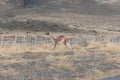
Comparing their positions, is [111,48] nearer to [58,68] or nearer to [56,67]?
[56,67]

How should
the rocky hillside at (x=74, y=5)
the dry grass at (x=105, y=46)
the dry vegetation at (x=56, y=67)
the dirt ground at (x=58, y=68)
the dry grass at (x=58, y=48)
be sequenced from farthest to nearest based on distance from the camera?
1. the rocky hillside at (x=74, y=5)
2. the dry grass at (x=105, y=46)
3. the dry grass at (x=58, y=48)
4. the dry vegetation at (x=56, y=67)
5. the dirt ground at (x=58, y=68)

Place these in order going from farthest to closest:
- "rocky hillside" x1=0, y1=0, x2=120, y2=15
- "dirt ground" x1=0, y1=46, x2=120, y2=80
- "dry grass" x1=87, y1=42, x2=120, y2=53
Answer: "rocky hillside" x1=0, y1=0, x2=120, y2=15, "dry grass" x1=87, y1=42, x2=120, y2=53, "dirt ground" x1=0, y1=46, x2=120, y2=80

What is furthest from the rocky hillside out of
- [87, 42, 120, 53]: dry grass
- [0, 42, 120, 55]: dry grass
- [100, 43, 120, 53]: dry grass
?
[100, 43, 120, 53]: dry grass

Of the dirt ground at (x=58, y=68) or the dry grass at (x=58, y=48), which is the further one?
the dry grass at (x=58, y=48)

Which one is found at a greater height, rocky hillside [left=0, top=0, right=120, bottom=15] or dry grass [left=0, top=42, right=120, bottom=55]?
dry grass [left=0, top=42, right=120, bottom=55]

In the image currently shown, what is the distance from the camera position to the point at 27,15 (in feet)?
213

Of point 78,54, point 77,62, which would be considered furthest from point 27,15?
point 77,62

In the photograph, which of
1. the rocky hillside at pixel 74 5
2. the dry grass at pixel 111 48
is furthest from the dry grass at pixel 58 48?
the rocky hillside at pixel 74 5

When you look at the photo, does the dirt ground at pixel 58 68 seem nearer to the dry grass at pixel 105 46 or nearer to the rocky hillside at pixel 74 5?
the dry grass at pixel 105 46

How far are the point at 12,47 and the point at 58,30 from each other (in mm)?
23132

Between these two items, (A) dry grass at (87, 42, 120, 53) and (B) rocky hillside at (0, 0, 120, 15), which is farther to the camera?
(B) rocky hillside at (0, 0, 120, 15)

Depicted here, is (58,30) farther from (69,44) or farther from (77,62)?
(77,62)

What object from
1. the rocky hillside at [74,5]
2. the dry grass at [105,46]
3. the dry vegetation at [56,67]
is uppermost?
the dry vegetation at [56,67]

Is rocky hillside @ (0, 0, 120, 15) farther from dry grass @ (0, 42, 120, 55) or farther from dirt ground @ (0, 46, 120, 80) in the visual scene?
dirt ground @ (0, 46, 120, 80)
